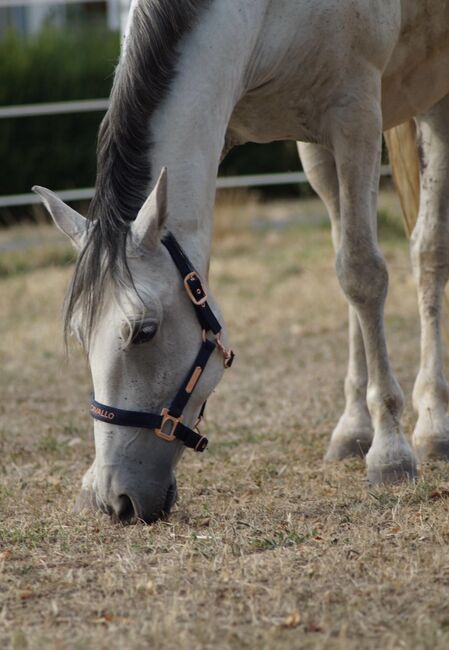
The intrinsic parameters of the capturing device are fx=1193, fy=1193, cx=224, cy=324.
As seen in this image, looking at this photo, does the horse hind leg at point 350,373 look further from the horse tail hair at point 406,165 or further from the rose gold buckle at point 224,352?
the rose gold buckle at point 224,352

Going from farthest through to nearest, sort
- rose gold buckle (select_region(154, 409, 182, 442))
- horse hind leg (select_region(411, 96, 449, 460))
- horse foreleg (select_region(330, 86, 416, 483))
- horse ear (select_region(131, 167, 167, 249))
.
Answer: horse hind leg (select_region(411, 96, 449, 460)) → horse foreleg (select_region(330, 86, 416, 483)) → rose gold buckle (select_region(154, 409, 182, 442)) → horse ear (select_region(131, 167, 167, 249))

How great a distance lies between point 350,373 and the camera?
5078mm

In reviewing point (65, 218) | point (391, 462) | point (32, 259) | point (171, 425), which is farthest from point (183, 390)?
point (32, 259)

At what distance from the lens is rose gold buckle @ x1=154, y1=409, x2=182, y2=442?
3.60 m

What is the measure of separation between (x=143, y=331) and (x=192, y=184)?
1.79 feet

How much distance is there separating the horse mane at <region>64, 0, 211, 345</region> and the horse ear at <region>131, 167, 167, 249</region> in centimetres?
4

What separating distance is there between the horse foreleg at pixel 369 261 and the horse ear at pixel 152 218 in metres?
0.97

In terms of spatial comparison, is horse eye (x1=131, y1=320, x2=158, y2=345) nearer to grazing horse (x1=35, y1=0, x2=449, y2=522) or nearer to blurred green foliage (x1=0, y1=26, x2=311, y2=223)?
grazing horse (x1=35, y1=0, x2=449, y2=522)

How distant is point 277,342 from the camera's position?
7.96 m

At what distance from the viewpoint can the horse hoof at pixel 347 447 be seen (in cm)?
488

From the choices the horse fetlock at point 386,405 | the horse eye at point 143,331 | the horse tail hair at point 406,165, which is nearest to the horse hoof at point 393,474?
the horse fetlock at point 386,405

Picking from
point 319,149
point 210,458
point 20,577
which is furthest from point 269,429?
point 20,577

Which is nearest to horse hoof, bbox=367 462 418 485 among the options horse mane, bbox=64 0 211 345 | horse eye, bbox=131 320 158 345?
horse eye, bbox=131 320 158 345

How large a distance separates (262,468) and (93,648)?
83.8 inches
